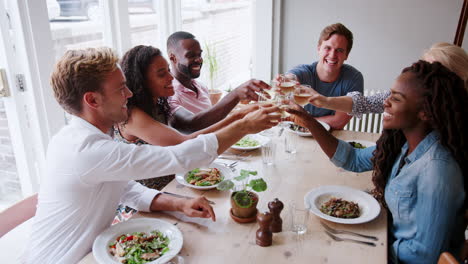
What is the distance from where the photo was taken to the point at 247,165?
1.90 metres

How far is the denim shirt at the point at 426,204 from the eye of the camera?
4.10 ft

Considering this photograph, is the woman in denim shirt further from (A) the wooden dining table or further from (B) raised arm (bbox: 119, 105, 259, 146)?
(B) raised arm (bbox: 119, 105, 259, 146)

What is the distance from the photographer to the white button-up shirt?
50.3 inches

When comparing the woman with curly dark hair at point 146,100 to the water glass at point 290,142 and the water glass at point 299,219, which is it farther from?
the water glass at point 299,219

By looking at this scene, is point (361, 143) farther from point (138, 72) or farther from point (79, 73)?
point (79, 73)

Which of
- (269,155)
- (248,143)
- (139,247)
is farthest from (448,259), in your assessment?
(248,143)

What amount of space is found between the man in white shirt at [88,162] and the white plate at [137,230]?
10 cm

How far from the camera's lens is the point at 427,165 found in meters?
1.31

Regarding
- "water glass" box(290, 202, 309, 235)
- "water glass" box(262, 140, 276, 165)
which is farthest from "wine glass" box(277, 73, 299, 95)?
"water glass" box(290, 202, 309, 235)

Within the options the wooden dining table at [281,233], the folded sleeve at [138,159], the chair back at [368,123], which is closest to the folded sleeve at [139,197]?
the wooden dining table at [281,233]

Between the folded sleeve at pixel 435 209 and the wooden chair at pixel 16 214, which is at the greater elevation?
the folded sleeve at pixel 435 209

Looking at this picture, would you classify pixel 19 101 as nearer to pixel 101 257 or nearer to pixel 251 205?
pixel 101 257

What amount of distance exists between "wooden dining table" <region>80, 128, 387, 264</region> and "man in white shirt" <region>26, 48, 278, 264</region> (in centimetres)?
9

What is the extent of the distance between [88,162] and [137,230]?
300 mm
